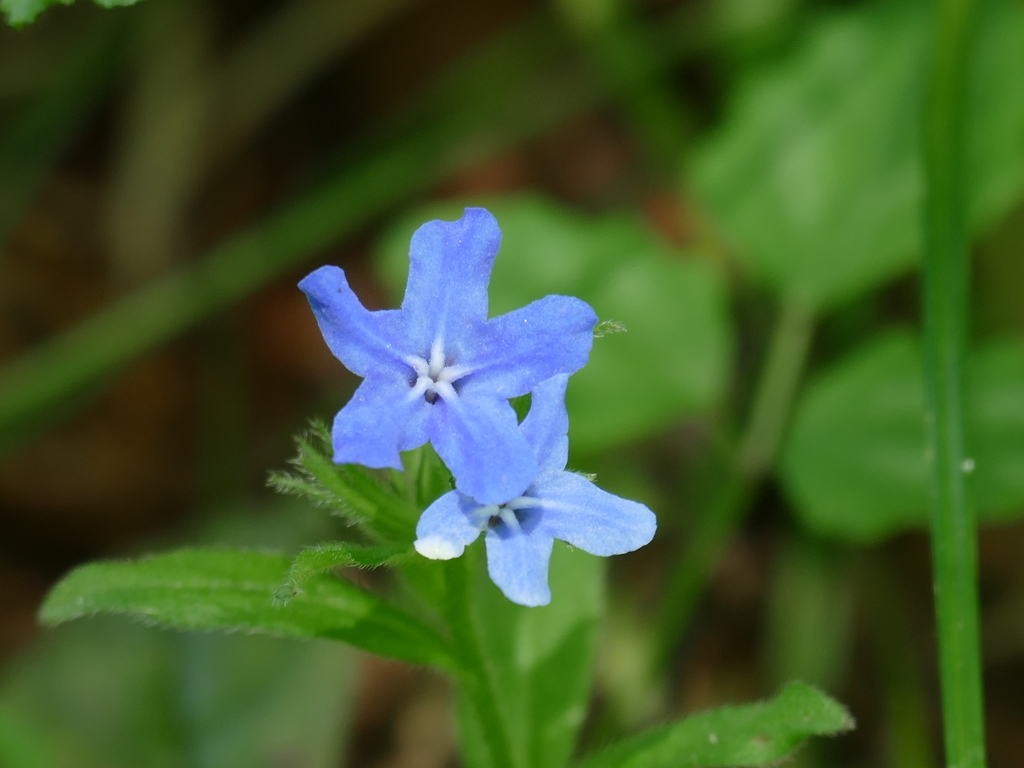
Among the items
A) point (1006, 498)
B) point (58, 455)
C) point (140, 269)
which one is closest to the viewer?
point (1006, 498)

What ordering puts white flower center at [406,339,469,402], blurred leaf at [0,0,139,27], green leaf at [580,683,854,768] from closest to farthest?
white flower center at [406,339,469,402]
green leaf at [580,683,854,768]
blurred leaf at [0,0,139,27]

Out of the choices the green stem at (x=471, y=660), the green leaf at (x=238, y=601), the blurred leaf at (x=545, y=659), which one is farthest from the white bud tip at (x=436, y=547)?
the blurred leaf at (x=545, y=659)

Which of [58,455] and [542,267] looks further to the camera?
[58,455]

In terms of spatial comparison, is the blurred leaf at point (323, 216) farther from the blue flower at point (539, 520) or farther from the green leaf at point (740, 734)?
the blue flower at point (539, 520)

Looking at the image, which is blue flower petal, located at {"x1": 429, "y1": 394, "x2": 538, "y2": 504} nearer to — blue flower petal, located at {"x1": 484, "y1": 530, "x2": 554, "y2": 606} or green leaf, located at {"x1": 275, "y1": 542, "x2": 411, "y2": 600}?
blue flower petal, located at {"x1": 484, "y1": 530, "x2": 554, "y2": 606}

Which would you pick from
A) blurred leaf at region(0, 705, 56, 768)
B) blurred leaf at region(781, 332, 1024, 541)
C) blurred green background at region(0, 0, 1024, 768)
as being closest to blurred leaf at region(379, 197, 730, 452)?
blurred green background at region(0, 0, 1024, 768)

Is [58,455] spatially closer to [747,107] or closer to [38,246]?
[38,246]

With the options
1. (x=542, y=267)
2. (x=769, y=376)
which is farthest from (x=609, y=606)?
(x=542, y=267)
